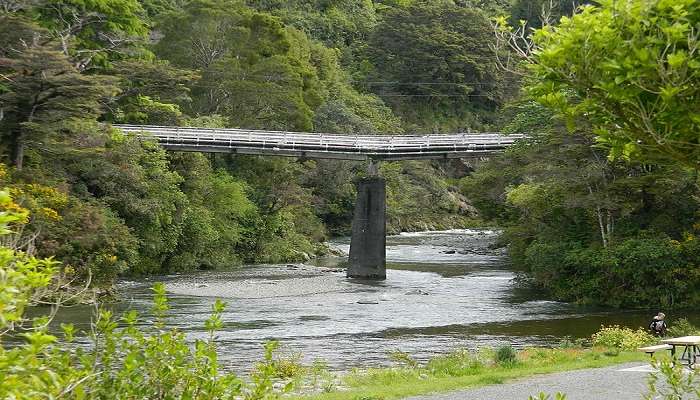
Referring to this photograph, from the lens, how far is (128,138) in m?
41.9

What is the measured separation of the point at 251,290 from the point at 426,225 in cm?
4149

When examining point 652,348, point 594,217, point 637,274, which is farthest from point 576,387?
point 594,217

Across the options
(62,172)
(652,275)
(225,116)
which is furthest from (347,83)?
(652,275)

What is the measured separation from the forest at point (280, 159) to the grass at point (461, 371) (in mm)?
4396

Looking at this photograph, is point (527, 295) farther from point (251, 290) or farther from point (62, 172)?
point (62, 172)

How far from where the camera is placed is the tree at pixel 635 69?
16.9 feet

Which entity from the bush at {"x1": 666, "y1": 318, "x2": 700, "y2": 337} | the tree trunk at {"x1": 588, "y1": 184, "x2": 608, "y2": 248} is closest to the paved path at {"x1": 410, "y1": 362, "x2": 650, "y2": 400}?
the bush at {"x1": 666, "y1": 318, "x2": 700, "y2": 337}

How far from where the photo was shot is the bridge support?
42.5 metres

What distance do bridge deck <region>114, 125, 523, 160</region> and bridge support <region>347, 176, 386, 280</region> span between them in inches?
101

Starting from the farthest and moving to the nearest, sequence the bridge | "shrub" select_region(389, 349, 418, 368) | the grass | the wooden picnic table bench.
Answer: the bridge → "shrub" select_region(389, 349, 418, 368) → the wooden picnic table bench → the grass

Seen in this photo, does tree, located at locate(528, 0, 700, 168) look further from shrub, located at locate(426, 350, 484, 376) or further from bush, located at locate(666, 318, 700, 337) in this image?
bush, located at locate(666, 318, 700, 337)

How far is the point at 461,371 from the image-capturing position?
16812 millimetres

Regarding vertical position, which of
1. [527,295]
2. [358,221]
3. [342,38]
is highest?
[342,38]

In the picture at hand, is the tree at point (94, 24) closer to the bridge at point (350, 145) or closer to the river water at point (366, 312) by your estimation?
the bridge at point (350, 145)
